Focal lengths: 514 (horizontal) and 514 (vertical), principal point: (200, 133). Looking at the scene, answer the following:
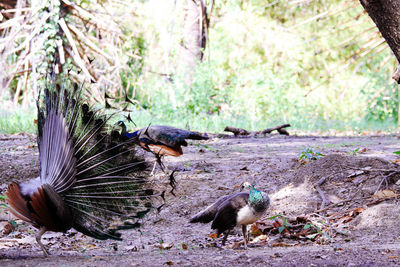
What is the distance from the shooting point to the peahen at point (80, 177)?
12.7 feet

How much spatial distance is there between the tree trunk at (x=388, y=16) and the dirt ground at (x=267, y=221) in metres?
1.56

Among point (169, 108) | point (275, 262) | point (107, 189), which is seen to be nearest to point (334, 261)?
point (275, 262)

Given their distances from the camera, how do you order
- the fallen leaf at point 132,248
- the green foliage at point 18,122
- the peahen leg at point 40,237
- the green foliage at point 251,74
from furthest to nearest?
the green foliage at point 251,74 < the green foliage at point 18,122 < the fallen leaf at point 132,248 < the peahen leg at point 40,237

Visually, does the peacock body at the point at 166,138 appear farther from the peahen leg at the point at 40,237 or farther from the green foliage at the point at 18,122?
the green foliage at the point at 18,122

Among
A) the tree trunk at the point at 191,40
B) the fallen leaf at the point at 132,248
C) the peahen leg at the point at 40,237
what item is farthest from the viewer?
A: the tree trunk at the point at 191,40

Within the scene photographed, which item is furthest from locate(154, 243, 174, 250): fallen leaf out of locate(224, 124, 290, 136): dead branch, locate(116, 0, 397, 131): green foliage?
locate(116, 0, 397, 131): green foliage

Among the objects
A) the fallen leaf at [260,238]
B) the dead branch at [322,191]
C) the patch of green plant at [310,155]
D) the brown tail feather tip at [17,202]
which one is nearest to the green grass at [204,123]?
the patch of green plant at [310,155]

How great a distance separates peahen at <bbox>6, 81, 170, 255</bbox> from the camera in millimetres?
3861

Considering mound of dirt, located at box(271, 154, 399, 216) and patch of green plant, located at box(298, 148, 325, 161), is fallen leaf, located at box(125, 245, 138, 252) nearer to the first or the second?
mound of dirt, located at box(271, 154, 399, 216)

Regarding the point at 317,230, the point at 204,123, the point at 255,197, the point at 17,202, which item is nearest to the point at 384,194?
the point at 317,230

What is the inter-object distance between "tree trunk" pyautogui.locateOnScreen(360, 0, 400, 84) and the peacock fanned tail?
227 cm

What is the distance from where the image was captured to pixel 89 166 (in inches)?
166

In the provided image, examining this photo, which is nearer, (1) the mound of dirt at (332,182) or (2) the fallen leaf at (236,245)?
(2) the fallen leaf at (236,245)

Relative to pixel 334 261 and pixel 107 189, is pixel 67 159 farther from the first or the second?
pixel 334 261
